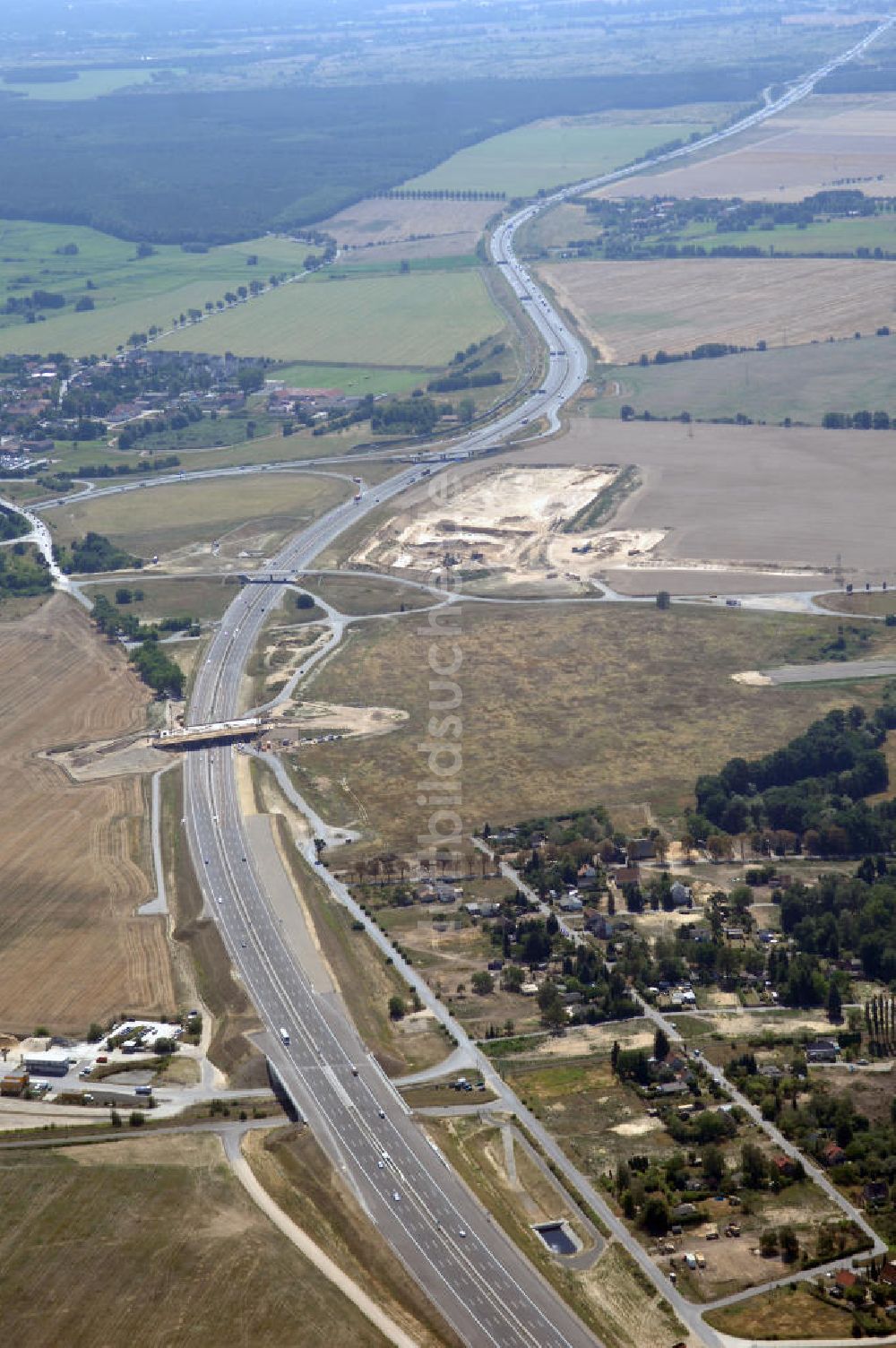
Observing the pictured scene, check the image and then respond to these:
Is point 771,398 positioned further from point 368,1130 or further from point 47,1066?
point 368,1130

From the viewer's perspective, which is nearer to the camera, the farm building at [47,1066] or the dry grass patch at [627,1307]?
the dry grass patch at [627,1307]

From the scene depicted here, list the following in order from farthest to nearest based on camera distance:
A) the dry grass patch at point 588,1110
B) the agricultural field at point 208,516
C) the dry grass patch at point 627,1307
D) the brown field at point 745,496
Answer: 1. the agricultural field at point 208,516
2. the brown field at point 745,496
3. the dry grass patch at point 588,1110
4. the dry grass patch at point 627,1307

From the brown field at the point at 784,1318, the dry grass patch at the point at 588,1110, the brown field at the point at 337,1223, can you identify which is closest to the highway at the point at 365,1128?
the brown field at the point at 337,1223

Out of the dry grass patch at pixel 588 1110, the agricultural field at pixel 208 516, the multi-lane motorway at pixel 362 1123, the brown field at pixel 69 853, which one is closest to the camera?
the multi-lane motorway at pixel 362 1123

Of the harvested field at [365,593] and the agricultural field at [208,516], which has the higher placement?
the agricultural field at [208,516]

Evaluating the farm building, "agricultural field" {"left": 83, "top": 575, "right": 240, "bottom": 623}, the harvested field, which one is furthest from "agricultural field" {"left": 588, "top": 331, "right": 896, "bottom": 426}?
the farm building

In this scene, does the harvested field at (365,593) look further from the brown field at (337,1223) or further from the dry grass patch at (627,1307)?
the dry grass patch at (627,1307)
